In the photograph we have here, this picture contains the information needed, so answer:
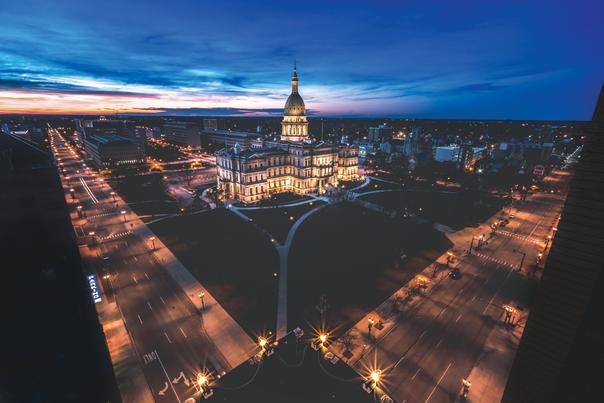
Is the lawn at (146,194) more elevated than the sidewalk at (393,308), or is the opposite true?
the lawn at (146,194)

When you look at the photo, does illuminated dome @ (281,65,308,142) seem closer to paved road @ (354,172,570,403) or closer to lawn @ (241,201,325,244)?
lawn @ (241,201,325,244)

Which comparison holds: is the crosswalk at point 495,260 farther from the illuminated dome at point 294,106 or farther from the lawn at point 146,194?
the illuminated dome at point 294,106

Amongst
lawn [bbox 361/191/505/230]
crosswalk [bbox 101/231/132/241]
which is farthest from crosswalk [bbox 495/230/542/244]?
crosswalk [bbox 101/231/132/241]

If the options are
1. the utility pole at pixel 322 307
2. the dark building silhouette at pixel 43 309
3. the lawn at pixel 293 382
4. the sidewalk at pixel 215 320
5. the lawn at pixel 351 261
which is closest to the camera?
the dark building silhouette at pixel 43 309

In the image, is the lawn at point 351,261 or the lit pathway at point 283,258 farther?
the lawn at point 351,261

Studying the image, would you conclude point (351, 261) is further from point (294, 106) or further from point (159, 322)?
point (294, 106)

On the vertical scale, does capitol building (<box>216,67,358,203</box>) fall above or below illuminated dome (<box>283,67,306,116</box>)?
below

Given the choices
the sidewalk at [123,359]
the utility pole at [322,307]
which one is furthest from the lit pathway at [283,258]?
the sidewalk at [123,359]
